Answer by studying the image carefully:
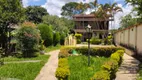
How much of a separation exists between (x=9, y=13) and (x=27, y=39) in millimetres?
3148

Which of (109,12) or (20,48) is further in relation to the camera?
(109,12)

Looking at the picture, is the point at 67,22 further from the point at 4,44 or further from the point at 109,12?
the point at 4,44

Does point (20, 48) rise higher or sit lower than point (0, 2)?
lower

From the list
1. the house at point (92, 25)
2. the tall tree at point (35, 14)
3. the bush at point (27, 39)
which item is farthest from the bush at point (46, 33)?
the tall tree at point (35, 14)

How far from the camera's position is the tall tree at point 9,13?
26281 millimetres

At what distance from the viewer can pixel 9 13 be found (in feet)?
86.5

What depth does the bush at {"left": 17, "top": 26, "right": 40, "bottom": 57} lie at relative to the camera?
25.0 m

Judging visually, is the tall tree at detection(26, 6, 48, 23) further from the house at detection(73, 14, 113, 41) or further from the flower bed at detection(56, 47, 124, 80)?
the flower bed at detection(56, 47, 124, 80)

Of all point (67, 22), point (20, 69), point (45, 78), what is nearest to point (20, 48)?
point (20, 69)

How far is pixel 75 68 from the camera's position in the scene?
1788 cm

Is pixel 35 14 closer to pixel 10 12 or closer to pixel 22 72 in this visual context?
pixel 10 12

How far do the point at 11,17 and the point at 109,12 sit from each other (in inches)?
1503

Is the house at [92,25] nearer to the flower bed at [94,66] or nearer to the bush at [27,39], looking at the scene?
the flower bed at [94,66]

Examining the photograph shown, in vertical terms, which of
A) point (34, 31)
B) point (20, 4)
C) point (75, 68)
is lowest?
point (75, 68)
